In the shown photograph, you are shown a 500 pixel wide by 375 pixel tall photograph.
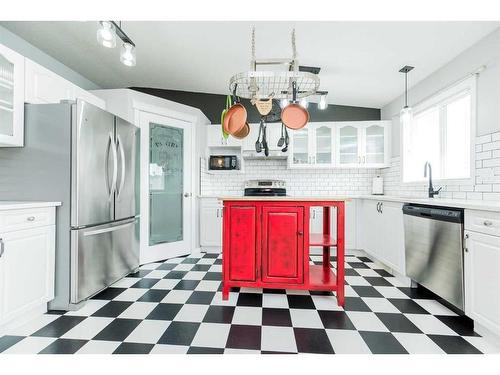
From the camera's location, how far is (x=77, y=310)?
2.12 m

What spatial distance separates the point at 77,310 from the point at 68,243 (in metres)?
0.55

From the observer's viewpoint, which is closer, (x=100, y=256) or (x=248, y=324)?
(x=248, y=324)

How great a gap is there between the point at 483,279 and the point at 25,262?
3.13 meters

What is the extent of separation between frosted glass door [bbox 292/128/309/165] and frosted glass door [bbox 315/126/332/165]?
161mm

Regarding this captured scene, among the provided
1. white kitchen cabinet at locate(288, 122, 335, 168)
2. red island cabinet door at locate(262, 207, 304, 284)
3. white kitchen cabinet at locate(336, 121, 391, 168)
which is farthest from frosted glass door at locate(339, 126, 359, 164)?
red island cabinet door at locate(262, 207, 304, 284)

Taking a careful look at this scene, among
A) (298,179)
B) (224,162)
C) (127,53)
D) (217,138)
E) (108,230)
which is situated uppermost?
(127,53)

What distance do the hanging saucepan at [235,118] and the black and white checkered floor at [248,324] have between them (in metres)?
1.50

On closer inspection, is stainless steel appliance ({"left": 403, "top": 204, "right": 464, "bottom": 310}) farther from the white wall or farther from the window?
the white wall

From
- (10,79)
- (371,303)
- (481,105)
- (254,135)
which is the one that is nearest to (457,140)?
(481,105)

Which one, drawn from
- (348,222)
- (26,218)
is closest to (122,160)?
(26,218)

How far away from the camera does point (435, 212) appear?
Result: 7.09 feet

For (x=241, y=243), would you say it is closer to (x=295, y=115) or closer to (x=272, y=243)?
(x=272, y=243)

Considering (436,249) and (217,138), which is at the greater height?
(217,138)

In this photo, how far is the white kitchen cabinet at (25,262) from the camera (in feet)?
5.65
